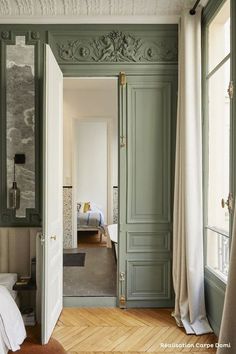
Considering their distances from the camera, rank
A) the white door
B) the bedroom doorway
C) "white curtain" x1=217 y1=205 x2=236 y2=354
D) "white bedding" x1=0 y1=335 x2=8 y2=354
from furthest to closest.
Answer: the bedroom doorway → the white door → "white bedding" x1=0 y1=335 x2=8 y2=354 → "white curtain" x1=217 y1=205 x2=236 y2=354

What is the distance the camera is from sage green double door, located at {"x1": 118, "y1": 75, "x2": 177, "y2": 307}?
3.23 metres

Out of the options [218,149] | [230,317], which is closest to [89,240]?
[218,149]

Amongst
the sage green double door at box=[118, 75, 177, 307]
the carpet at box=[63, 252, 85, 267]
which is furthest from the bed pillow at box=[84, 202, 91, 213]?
the sage green double door at box=[118, 75, 177, 307]

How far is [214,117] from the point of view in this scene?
114 inches

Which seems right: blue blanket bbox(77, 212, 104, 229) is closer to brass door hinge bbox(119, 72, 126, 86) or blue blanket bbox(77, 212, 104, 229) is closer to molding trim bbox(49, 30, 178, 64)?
brass door hinge bbox(119, 72, 126, 86)

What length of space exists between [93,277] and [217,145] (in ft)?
7.37

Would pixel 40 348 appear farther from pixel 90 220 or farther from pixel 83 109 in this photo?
pixel 83 109

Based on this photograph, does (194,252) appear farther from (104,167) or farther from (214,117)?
(104,167)

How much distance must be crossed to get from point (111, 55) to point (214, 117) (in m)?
1.28

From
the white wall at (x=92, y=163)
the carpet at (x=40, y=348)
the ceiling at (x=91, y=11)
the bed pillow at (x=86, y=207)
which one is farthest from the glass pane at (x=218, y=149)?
the white wall at (x=92, y=163)

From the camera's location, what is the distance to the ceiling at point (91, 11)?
A: 2965mm

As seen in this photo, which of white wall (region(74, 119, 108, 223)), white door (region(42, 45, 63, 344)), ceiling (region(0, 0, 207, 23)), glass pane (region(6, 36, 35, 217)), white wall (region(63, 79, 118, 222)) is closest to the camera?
white door (region(42, 45, 63, 344))

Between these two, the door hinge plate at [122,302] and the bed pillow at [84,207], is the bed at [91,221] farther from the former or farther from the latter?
the door hinge plate at [122,302]

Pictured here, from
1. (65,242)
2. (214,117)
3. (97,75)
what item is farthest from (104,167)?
(214,117)
